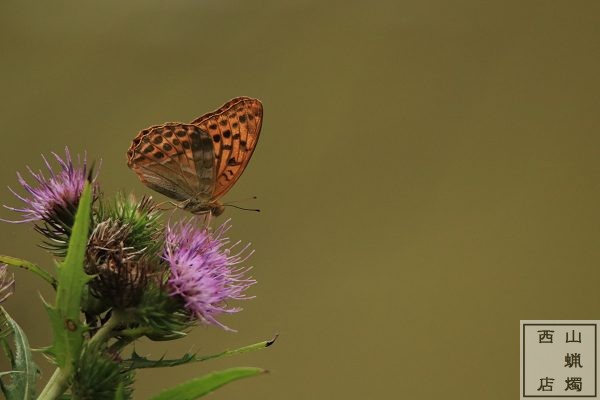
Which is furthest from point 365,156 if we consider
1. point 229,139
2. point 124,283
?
point 124,283

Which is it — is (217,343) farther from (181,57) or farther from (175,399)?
(175,399)

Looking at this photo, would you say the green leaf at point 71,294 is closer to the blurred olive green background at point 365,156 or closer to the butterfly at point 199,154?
the butterfly at point 199,154

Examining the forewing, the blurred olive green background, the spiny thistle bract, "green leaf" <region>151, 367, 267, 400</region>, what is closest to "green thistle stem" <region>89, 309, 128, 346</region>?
the spiny thistle bract

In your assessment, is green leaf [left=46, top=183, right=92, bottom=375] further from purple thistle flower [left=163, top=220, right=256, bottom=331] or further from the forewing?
the forewing

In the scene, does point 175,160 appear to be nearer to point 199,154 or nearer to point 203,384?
point 199,154

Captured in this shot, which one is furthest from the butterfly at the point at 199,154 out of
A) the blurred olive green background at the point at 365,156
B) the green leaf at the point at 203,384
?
the blurred olive green background at the point at 365,156

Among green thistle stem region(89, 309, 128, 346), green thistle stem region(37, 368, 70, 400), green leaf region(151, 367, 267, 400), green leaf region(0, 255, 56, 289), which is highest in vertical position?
green leaf region(0, 255, 56, 289)

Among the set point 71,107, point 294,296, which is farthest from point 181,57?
point 294,296
